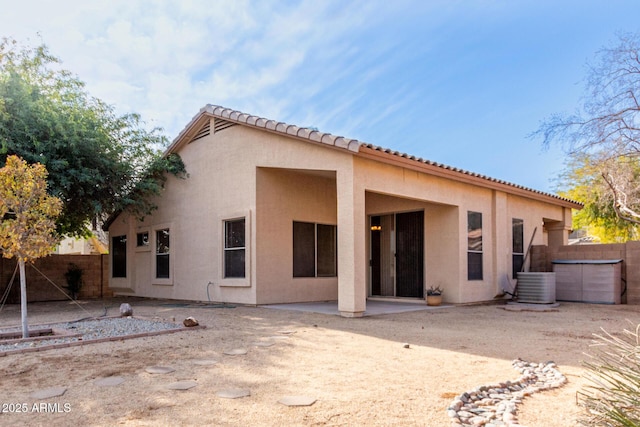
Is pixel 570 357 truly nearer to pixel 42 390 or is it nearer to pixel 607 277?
pixel 42 390

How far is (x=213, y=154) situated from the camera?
1184 cm

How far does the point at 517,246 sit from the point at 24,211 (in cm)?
1208

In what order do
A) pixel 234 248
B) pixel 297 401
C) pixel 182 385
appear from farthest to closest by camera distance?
pixel 234 248, pixel 182 385, pixel 297 401

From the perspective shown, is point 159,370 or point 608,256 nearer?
point 159,370

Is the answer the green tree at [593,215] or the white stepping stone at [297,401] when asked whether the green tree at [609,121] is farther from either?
the white stepping stone at [297,401]

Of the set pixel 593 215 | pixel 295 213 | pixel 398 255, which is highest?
pixel 593 215

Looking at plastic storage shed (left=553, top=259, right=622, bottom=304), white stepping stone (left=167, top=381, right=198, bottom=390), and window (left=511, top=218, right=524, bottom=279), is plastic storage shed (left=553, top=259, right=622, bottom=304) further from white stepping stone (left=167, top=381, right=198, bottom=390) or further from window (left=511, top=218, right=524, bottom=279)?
white stepping stone (left=167, top=381, right=198, bottom=390)

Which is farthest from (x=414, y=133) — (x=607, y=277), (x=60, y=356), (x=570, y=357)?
(x=60, y=356)

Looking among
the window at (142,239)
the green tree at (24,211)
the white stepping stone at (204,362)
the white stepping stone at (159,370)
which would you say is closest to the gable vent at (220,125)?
the window at (142,239)

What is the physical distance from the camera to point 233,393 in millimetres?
3752

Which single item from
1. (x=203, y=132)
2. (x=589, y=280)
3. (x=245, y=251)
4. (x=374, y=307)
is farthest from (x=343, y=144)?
(x=589, y=280)

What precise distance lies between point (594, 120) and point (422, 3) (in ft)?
15.6

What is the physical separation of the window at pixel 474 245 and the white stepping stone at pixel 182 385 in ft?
28.5

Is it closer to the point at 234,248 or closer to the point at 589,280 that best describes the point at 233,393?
the point at 234,248
